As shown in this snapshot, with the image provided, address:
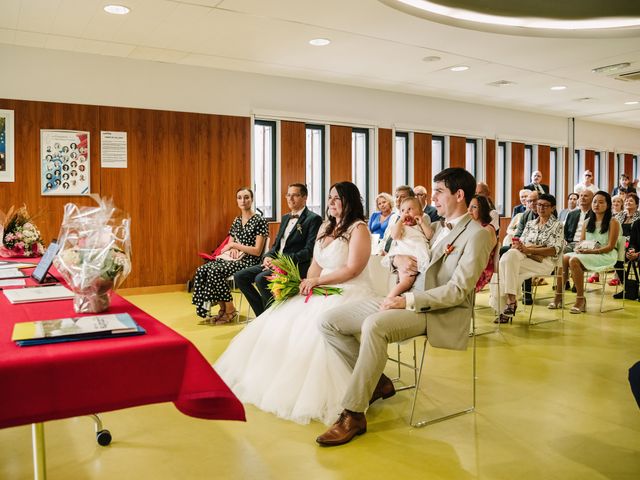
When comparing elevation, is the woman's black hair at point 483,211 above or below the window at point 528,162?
below

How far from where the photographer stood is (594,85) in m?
9.45

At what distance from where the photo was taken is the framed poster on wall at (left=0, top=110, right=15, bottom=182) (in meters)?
6.80

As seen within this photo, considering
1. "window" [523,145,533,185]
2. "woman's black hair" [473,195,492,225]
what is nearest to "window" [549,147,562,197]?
"window" [523,145,533,185]

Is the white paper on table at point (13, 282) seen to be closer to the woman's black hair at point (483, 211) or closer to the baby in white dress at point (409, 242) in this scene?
the baby in white dress at point (409, 242)

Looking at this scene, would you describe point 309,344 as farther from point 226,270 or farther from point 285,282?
point 226,270

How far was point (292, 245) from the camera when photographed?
5.21 metres

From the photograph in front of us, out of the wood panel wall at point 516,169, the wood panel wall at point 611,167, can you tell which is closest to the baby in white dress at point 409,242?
the wood panel wall at point 516,169

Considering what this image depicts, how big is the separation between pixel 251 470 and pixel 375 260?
10.7 feet

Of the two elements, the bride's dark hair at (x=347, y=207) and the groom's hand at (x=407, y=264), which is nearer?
the groom's hand at (x=407, y=264)

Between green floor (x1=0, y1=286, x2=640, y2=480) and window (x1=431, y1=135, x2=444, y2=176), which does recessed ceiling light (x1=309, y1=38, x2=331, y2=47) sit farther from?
window (x1=431, y1=135, x2=444, y2=176)

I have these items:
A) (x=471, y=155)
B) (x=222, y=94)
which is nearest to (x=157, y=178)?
(x=222, y=94)

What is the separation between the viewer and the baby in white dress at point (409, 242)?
11.8ft

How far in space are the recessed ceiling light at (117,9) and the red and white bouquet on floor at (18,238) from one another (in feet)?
7.12

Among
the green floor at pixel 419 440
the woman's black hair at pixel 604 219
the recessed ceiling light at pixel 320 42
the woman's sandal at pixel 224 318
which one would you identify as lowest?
Answer: the green floor at pixel 419 440
